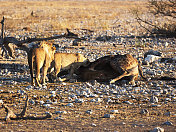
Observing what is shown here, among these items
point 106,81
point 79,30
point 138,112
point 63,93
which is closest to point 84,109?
point 138,112

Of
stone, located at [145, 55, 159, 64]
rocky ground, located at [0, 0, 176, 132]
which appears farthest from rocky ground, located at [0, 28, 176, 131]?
stone, located at [145, 55, 159, 64]

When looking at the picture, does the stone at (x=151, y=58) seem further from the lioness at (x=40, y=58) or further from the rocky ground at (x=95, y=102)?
the lioness at (x=40, y=58)

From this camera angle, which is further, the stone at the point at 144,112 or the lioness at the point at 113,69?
the lioness at the point at 113,69

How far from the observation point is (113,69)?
35.3 ft

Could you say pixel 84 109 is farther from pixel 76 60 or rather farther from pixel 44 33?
pixel 44 33

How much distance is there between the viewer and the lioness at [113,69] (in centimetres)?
1047

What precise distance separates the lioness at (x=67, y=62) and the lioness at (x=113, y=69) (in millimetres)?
273

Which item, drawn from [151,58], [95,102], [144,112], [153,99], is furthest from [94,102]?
[151,58]

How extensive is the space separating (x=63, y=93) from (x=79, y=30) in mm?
16193

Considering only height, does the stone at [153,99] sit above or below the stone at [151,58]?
above

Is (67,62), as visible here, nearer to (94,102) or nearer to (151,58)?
(94,102)

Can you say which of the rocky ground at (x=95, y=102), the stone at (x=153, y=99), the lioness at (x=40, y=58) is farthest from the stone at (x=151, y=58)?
the stone at (x=153, y=99)

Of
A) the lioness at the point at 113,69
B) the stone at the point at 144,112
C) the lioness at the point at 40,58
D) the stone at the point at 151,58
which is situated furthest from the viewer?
the stone at the point at 151,58

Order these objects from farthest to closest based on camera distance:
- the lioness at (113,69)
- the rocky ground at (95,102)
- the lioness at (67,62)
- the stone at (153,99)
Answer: the lioness at (113,69) → the lioness at (67,62) → the stone at (153,99) → the rocky ground at (95,102)
